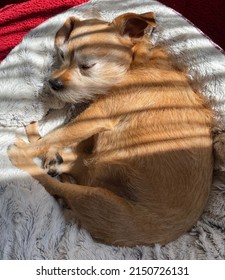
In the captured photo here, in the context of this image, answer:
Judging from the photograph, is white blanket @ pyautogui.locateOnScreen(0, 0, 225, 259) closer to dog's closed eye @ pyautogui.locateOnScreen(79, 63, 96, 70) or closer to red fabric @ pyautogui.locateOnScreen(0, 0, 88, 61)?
red fabric @ pyautogui.locateOnScreen(0, 0, 88, 61)

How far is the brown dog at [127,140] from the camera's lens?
2.61 metres

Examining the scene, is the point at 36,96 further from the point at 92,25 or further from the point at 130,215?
Answer: the point at 130,215

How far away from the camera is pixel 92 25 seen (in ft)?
9.21

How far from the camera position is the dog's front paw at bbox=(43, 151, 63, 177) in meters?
2.92

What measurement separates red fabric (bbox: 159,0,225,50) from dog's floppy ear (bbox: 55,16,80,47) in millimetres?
984

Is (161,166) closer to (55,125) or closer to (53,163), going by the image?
(53,163)

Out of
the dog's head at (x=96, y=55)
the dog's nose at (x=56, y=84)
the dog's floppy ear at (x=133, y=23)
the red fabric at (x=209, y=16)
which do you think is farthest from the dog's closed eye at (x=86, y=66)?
the red fabric at (x=209, y=16)

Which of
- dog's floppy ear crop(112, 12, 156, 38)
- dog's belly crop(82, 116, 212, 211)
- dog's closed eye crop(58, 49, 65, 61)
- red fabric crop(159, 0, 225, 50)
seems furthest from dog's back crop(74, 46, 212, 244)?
red fabric crop(159, 0, 225, 50)

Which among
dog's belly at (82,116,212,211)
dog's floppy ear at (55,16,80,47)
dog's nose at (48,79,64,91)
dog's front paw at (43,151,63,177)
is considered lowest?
dog's front paw at (43,151,63,177)

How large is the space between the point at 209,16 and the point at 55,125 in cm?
132

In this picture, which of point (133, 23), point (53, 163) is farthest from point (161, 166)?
point (133, 23)

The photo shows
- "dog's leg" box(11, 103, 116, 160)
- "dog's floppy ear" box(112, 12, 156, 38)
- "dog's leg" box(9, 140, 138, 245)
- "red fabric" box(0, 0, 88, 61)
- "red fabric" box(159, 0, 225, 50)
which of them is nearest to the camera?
"dog's leg" box(9, 140, 138, 245)

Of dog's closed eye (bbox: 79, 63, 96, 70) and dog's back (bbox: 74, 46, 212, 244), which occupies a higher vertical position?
dog's closed eye (bbox: 79, 63, 96, 70)

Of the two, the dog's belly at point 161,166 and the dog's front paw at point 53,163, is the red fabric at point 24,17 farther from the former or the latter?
the dog's belly at point 161,166
